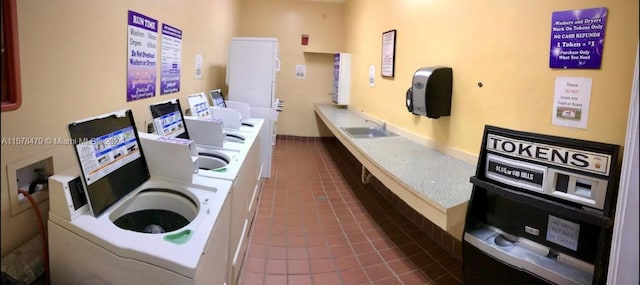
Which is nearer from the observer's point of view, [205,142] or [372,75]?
[205,142]

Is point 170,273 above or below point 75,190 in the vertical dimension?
below

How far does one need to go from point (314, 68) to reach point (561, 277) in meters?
6.32

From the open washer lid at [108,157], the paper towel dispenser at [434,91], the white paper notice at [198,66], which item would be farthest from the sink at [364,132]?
the open washer lid at [108,157]

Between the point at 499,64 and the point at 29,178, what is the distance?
264 cm

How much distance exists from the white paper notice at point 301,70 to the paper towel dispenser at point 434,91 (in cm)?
457

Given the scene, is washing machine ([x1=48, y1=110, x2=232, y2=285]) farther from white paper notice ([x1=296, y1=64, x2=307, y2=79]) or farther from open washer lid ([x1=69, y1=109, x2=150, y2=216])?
white paper notice ([x1=296, y1=64, x2=307, y2=79])

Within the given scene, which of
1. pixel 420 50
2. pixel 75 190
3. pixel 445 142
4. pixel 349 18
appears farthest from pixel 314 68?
pixel 75 190

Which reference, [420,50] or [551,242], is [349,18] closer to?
[420,50]

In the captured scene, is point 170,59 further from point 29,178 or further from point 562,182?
point 562,182

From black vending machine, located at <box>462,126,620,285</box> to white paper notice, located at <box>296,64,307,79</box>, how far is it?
578cm

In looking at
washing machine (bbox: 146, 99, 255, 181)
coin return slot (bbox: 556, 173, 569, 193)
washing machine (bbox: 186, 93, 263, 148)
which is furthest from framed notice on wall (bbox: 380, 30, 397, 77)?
coin return slot (bbox: 556, 173, 569, 193)

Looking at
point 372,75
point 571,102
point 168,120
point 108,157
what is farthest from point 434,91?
point 108,157

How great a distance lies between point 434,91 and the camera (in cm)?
288

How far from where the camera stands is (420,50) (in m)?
3.42
